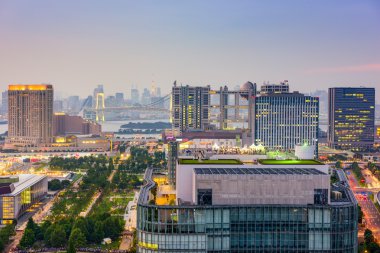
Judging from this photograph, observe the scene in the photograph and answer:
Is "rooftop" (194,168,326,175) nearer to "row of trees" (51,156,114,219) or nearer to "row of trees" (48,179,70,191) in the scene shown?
"row of trees" (51,156,114,219)

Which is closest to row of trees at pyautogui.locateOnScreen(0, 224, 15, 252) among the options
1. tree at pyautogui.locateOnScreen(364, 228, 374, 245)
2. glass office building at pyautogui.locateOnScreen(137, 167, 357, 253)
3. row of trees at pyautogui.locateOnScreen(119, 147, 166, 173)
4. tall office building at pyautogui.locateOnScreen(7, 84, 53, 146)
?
glass office building at pyautogui.locateOnScreen(137, 167, 357, 253)

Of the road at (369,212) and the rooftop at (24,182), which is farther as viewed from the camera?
the rooftop at (24,182)

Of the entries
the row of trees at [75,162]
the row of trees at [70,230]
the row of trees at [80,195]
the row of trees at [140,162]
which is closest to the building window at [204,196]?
the row of trees at [70,230]

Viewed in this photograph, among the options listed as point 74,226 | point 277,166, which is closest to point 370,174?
point 74,226

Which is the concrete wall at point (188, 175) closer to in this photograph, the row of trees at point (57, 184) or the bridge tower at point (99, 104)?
the row of trees at point (57, 184)

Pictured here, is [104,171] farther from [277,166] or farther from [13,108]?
[277,166]

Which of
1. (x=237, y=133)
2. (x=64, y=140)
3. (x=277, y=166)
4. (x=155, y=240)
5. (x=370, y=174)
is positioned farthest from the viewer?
(x=64, y=140)

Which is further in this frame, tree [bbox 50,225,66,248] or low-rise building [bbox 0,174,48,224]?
low-rise building [bbox 0,174,48,224]
